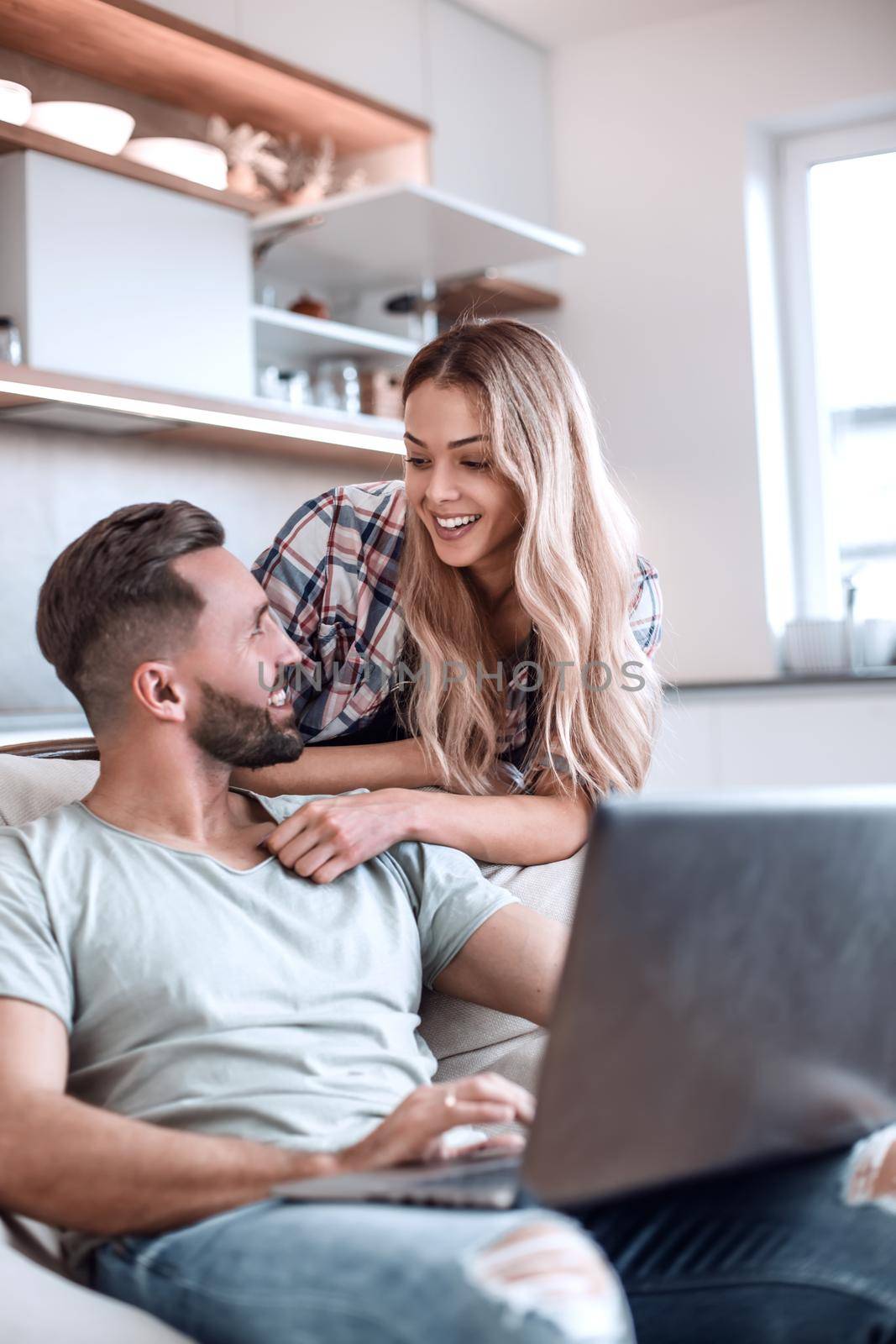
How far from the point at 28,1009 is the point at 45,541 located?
2.77m

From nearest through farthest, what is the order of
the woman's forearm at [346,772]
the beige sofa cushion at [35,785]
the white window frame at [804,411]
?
1. the beige sofa cushion at [35,785]
2. the woman's forearm at [346,772]
3. the white window frame at [804,411]

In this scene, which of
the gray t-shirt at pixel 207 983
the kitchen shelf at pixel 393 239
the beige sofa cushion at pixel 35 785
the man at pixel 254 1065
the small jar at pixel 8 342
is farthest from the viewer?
the kitchen shelf at pixel 393 239

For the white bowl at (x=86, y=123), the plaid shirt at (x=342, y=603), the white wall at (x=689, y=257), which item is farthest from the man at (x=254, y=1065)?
the white wall at (x=689, y=257)

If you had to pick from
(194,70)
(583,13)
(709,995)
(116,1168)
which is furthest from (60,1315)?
(583,13)

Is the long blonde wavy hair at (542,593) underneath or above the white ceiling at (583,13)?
underneath

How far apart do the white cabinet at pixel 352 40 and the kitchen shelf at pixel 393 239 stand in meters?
0.34

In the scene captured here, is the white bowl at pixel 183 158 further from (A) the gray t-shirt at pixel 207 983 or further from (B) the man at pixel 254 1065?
(A) the gray t-shirt at pixel 207 983

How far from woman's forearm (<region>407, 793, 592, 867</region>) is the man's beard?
0.19 meters

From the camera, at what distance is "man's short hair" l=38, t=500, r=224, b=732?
1.48m

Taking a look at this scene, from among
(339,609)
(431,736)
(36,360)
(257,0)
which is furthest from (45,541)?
(431,736)

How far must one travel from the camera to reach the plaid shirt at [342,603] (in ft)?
6.72

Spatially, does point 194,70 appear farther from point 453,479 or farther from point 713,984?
point 713,984

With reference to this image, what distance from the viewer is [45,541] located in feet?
12.5

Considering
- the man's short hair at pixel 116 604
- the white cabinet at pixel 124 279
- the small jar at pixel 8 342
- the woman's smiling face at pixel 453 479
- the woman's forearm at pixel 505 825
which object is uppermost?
the white cabinet at pixel 124 279
